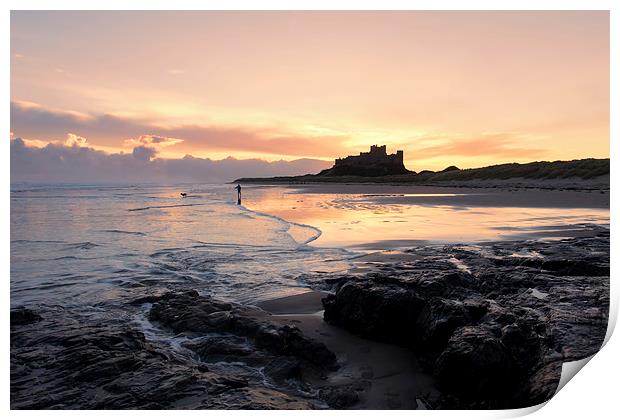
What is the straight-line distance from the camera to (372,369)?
442 cm

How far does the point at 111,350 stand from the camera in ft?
14.7

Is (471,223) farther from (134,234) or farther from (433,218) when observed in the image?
(134,234)

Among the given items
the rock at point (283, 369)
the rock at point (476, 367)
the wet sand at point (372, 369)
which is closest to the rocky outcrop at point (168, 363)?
the rock at point (283, 369)

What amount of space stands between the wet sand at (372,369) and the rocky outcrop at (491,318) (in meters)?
0.16

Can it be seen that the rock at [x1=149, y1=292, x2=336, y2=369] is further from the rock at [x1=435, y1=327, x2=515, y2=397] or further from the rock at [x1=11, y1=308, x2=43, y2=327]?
the rock at [x1=11, y1=308, x2=43, y2=327]

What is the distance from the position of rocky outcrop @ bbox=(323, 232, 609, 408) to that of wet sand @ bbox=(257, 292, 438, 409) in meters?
0.16

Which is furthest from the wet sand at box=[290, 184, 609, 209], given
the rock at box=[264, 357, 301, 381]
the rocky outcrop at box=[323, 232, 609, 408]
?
the rock at box=[264, 357, 301, 381]

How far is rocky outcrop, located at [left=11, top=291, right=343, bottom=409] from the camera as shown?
12.4 ft

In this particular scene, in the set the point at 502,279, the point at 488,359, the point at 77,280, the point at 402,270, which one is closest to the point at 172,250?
the point at 77,280

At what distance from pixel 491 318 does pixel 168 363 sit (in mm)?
3656

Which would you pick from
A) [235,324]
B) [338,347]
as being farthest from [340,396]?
[235,324]

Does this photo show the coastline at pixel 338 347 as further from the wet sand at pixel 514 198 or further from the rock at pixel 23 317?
the wet sand at pixel 514 198

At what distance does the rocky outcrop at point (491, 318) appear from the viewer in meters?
3.89

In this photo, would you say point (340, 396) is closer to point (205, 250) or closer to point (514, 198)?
point (205, 250)
